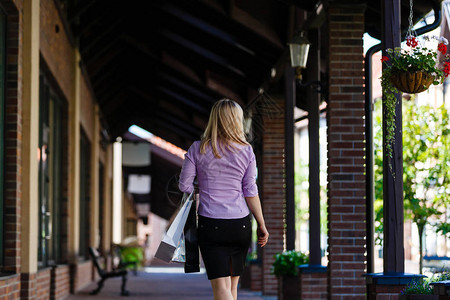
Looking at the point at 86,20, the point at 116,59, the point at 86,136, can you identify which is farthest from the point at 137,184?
the point at 86,20

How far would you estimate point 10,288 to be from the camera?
19.8ft

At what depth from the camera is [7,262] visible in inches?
248

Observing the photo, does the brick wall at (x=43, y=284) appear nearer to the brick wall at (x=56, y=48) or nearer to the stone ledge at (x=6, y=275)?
the stone ledge at (x=6, y=275)

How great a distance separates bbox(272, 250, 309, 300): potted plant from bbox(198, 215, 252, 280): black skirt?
4.38m

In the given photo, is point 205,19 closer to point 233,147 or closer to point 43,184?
point 43,184

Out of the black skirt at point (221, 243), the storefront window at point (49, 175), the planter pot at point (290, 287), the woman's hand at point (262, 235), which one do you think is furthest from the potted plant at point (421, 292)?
the storefront window at point (49, 175)

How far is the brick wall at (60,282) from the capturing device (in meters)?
9.06

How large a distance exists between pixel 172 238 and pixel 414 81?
66.1 inches

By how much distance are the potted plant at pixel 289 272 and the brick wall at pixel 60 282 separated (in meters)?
2.57

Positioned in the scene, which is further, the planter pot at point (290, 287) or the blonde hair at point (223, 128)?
the planter pot at point (290, 287)

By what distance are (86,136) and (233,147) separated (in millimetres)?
10317

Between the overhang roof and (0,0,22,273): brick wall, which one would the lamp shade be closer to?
the overhang roof

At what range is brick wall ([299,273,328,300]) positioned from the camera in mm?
7773

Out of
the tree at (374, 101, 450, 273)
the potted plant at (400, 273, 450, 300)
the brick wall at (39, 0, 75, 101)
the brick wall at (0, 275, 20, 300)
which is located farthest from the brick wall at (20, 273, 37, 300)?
the tree at (374, 101, 450, 273)
